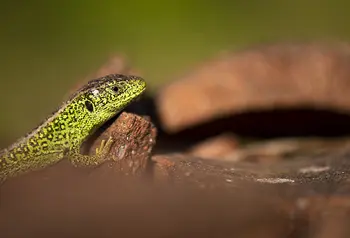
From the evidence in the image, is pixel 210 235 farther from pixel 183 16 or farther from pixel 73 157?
pixel 183 16

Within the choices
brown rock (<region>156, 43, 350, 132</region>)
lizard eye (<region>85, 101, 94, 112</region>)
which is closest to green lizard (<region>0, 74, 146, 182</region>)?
lizard eye (<region>85, 101, 94, 112</region>)

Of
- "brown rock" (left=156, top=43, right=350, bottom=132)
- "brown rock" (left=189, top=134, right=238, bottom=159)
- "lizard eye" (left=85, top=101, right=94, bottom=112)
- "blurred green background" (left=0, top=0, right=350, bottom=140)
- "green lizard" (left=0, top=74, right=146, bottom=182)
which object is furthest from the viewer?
"blurred green background" (left=0, top=0, right=350, bottom=140)

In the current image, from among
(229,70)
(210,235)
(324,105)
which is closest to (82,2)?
(229,70)

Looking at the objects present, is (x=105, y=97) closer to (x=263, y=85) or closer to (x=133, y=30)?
(x=263, y=85)

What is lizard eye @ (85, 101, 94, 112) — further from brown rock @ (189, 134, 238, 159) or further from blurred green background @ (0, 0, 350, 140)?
blurred green background @ (0, 0, 350, 140)

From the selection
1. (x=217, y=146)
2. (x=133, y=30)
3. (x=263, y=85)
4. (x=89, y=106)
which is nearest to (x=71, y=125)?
(x=89, y=106)
